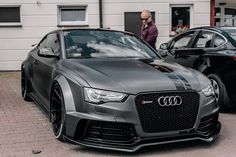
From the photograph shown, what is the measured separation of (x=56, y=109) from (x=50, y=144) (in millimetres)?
488

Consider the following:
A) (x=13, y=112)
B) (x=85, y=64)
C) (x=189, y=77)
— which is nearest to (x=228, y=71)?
(x=189, y=77)

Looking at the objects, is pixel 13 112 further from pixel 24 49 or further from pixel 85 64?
pixel 24 49

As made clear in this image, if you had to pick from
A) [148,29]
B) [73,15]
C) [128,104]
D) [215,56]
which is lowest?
[128,104]

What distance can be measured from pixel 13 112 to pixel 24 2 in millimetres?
7525

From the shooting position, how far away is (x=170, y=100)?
4949 millimetres

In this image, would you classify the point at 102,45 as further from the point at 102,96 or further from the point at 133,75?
the point at 102,96

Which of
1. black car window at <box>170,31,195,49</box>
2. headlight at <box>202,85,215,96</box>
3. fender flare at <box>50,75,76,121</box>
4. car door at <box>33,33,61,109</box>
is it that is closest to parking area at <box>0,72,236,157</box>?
car door at <box>33,33,61,109</box>

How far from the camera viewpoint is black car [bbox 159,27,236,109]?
7.05 metres

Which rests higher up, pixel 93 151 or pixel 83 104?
pixel 83 104

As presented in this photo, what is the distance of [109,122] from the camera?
4.82 meters

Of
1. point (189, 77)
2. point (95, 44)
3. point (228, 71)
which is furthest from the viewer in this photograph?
point (228, 71)

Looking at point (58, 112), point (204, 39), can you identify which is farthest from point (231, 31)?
point (58, 112)

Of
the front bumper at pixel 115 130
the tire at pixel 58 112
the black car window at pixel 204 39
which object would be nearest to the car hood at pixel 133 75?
the front bumper at pixel 115 130

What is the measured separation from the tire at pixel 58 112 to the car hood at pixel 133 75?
355 mm
